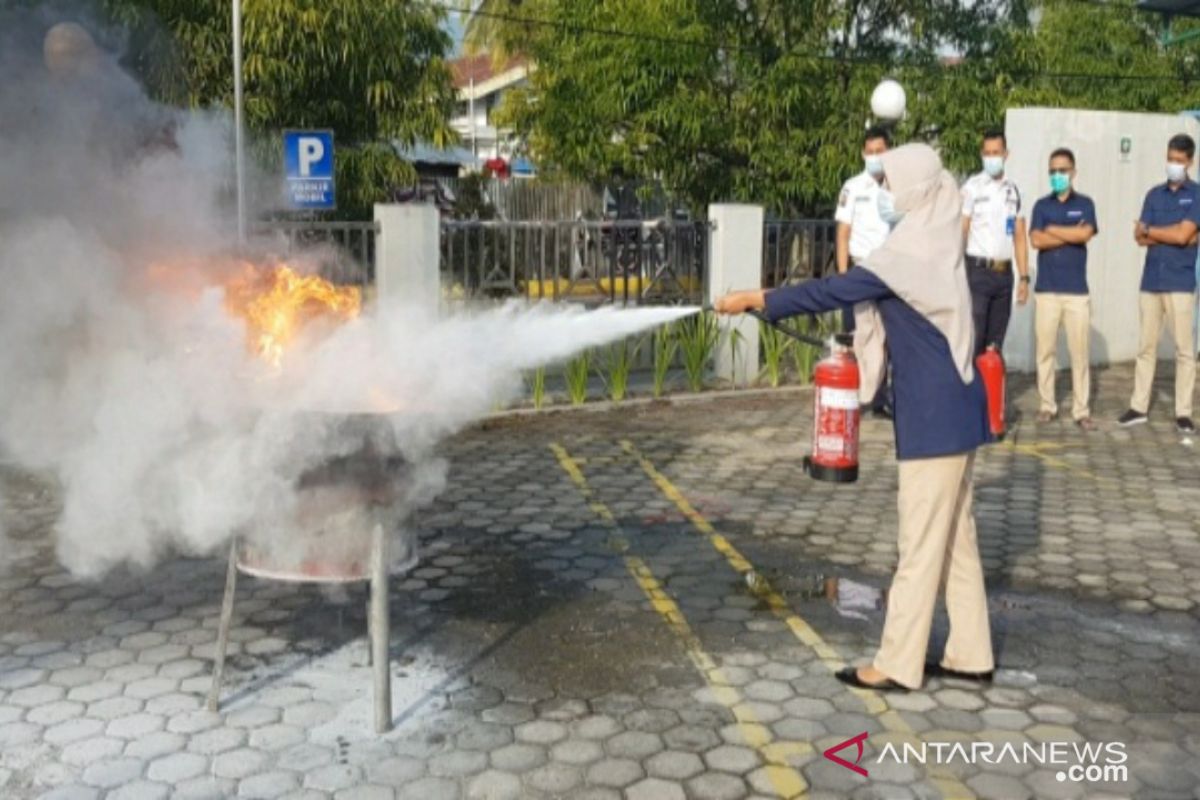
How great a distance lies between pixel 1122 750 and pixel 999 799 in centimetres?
68

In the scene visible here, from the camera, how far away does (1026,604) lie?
615 centimetres

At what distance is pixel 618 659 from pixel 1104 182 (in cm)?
1072

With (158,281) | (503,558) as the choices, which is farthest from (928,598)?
(158,281)

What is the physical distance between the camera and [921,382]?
16.0 ft

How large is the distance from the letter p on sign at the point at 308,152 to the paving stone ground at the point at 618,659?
12.8 feet

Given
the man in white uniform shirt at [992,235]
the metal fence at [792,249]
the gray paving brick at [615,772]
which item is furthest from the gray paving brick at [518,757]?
the metal fence at [792,249]

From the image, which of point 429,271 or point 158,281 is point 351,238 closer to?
point 429,271

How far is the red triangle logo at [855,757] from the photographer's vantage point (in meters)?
4.37

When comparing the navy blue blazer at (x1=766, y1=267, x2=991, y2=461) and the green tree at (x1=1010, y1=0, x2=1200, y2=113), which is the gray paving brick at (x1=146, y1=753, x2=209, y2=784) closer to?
the navy blue blazer at (x1=766, y1=267, x2=991, y2=461)

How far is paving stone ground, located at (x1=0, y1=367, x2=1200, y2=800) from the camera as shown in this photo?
14.2 feet

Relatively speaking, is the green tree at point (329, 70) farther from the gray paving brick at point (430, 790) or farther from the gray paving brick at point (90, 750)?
the gray paving brick at point (430, 790)

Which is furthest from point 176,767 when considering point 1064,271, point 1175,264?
point 1175,264

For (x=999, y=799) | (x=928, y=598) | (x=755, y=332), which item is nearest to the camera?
(x=999, y=799)

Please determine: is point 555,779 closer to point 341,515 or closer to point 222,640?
point 341,515
